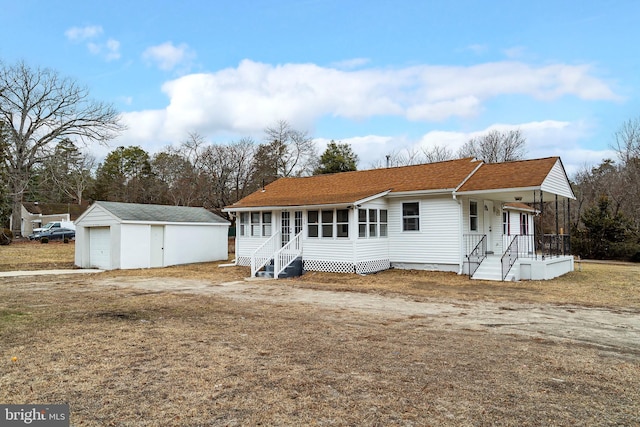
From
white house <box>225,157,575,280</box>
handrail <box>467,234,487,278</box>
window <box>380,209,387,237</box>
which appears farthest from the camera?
window <box>380,209,387,237</box>

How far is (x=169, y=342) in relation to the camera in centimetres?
637

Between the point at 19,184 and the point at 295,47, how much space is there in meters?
35.3

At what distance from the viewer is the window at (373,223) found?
17.0m

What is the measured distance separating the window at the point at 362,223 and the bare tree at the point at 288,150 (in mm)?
29838

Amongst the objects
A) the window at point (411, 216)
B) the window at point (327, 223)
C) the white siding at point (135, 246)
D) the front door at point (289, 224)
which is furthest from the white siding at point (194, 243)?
the window at point (411, 216)

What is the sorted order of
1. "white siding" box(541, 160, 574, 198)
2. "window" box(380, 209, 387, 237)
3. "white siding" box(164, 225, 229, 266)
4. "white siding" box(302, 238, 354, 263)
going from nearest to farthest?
"white siding" box(541, 160, 574, 198) < "white siding" box(302, 238, 354, 263) < "window" box(380, 209, 387, 237) < "white siding" box(164, 225, 229, 266)

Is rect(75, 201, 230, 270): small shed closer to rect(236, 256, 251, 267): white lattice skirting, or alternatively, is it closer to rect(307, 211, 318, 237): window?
rect(236, 256, 251, 267): white lattice skirting

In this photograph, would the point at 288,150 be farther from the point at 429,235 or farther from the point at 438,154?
the point at 429,235

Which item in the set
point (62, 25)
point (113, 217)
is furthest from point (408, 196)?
point (62, 25)

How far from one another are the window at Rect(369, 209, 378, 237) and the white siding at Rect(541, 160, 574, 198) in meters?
6.22

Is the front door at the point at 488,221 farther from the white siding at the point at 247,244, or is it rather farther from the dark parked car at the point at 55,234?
the dark parked car at the point at 55,234

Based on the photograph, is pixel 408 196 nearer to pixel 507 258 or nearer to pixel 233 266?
pixel 507 258

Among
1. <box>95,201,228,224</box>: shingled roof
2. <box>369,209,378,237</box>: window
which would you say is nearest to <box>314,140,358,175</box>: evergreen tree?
<box>95,201,228,224</box>: shingled roof

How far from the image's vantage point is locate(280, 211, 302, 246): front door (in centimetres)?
1820
